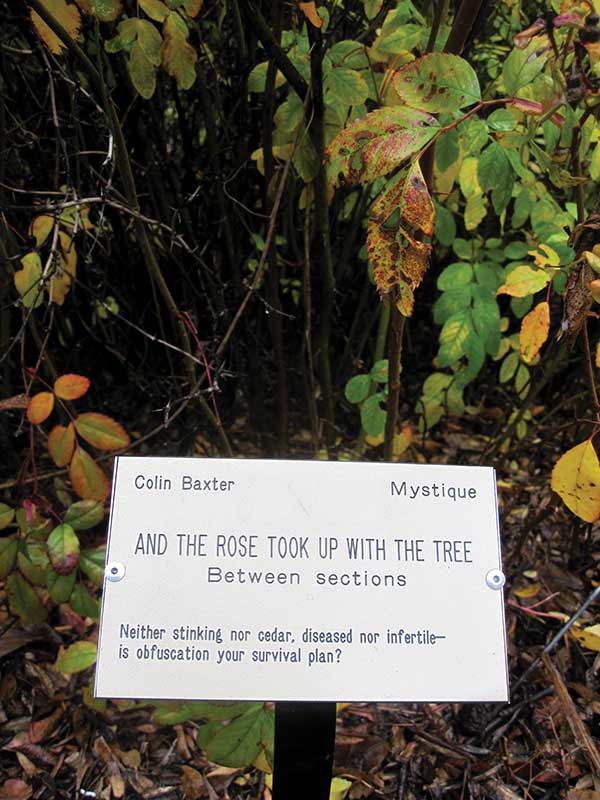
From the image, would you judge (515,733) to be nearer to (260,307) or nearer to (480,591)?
(480,591)

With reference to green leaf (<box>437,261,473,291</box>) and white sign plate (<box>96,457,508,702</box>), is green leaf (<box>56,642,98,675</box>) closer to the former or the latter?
white sign plate (<box>96,457,508,702</box>)

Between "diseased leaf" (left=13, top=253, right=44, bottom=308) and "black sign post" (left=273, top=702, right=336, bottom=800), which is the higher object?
"diseased leaf" (left=13, top=253, right=44, bottom=308)

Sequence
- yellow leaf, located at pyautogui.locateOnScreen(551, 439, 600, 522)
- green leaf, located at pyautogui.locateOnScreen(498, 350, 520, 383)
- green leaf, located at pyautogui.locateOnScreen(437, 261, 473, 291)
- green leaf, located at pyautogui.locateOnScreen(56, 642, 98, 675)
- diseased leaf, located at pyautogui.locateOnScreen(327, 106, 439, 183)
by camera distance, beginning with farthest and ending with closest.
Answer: green leaf, located at pyautogui.locateOnScreen(498, 350, 520, 383), green leaf, located at pyautogui.locateOnScreen(437, 261, 473, 291), green leaf, located at pyautogui.locateOnScreen(56, 642, 98, 675), yellow leaf, located at pyautogui.locateOnScreen(551, 439, 600, 522), diseased leaf, located at pyautogui.locateOnScreen(327, 106, 439, 183)

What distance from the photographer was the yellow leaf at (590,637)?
1187mm

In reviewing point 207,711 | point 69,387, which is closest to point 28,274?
point 69,387

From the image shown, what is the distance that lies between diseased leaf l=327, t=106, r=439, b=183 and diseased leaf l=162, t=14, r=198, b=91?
333 millimetres

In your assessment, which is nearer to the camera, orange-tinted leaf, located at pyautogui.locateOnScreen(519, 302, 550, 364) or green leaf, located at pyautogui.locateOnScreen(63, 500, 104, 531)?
orange-tinted leaf, located at pyautogui.locateOnScreen(519, 302, 550, 364)

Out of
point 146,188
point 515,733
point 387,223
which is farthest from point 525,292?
point 146,188

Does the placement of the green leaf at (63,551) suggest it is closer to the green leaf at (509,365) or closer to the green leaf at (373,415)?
the green leaf at (373,415)

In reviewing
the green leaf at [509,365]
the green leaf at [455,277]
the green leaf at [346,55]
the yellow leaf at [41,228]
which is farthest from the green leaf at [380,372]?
the yellow leaf at [41,228]

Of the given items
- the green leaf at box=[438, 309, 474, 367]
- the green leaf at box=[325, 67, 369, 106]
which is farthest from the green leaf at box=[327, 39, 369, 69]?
the green leaf at box=[438, 309, 474, 367]

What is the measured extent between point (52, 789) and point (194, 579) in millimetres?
622

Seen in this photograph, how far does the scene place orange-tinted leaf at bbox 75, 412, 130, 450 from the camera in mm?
949

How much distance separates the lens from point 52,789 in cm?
109
